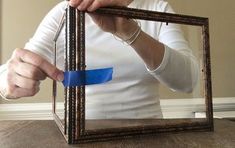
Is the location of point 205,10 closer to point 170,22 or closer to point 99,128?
point 170,22

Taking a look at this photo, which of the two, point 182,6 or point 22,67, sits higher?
point 182,6

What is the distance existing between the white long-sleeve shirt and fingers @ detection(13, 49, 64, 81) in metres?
0.02

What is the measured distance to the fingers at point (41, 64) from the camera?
1.32 feet

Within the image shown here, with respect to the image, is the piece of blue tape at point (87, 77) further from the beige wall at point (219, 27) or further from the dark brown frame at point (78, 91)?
the beige wall at point (219, 27)

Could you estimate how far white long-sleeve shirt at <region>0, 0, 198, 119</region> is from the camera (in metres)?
0.41

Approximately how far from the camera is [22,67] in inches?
18.0

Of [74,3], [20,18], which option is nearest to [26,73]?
[74,3]

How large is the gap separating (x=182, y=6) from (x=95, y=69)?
0.86m

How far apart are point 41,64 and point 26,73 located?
43mm

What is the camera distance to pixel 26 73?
453 mm

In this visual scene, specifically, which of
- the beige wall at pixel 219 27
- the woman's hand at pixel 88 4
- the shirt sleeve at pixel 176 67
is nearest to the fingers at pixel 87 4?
the woman's hand at pixel 88 4

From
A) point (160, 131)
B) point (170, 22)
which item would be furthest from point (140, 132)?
point (170, 22)

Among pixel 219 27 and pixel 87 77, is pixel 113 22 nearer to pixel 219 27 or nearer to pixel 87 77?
pixel 87 77

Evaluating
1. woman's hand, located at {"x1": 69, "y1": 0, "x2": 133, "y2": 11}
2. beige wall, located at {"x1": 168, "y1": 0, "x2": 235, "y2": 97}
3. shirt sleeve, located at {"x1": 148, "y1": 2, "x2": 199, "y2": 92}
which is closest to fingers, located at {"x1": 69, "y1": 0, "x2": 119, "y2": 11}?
woman's hand, located at {"x1": 69, "y1": 0, "x2": 133, "y2": 11}
